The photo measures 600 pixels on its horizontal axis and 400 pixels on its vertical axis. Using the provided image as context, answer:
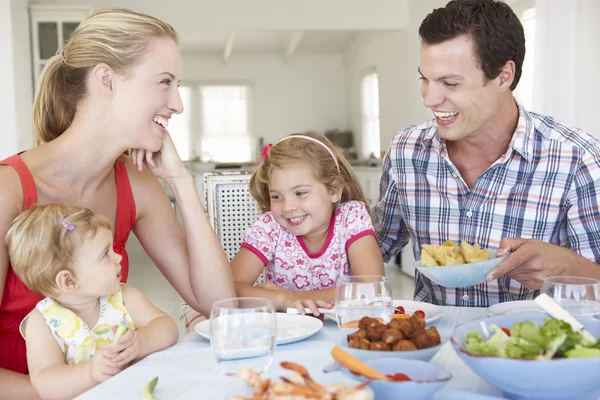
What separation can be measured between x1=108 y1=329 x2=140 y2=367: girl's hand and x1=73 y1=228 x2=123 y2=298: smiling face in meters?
0.17

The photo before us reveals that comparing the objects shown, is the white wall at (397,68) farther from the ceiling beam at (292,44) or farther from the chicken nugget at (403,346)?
the chicken nugget at (403,346)

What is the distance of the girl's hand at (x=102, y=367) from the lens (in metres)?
1.14

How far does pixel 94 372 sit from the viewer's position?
114cm

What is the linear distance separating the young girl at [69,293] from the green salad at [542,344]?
670 mm

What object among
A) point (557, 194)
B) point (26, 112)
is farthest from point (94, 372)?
point (26, 112)

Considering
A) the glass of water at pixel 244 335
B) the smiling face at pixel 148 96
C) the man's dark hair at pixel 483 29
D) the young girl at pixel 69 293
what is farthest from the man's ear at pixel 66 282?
the man's dark hair at pixel 483 29

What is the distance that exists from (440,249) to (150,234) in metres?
0.80

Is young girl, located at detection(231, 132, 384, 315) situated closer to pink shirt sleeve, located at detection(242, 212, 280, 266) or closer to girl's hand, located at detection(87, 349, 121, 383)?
pink shirt sleeve, located at detection(242, 212, 280, 266)

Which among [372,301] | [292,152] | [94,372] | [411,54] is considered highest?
[411,54]

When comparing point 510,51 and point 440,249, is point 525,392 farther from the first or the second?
point 510,51

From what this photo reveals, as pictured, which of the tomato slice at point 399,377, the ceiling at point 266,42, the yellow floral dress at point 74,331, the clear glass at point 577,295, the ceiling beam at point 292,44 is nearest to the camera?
the tomato slice at point 399,377

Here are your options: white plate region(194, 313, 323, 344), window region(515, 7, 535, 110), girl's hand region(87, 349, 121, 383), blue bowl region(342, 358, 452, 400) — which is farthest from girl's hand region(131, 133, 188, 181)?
window region(515, 7, 535, 110)

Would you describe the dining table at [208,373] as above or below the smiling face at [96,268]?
below

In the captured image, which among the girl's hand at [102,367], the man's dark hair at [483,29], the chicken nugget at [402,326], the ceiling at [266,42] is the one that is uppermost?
the ceiling at [266,42]
